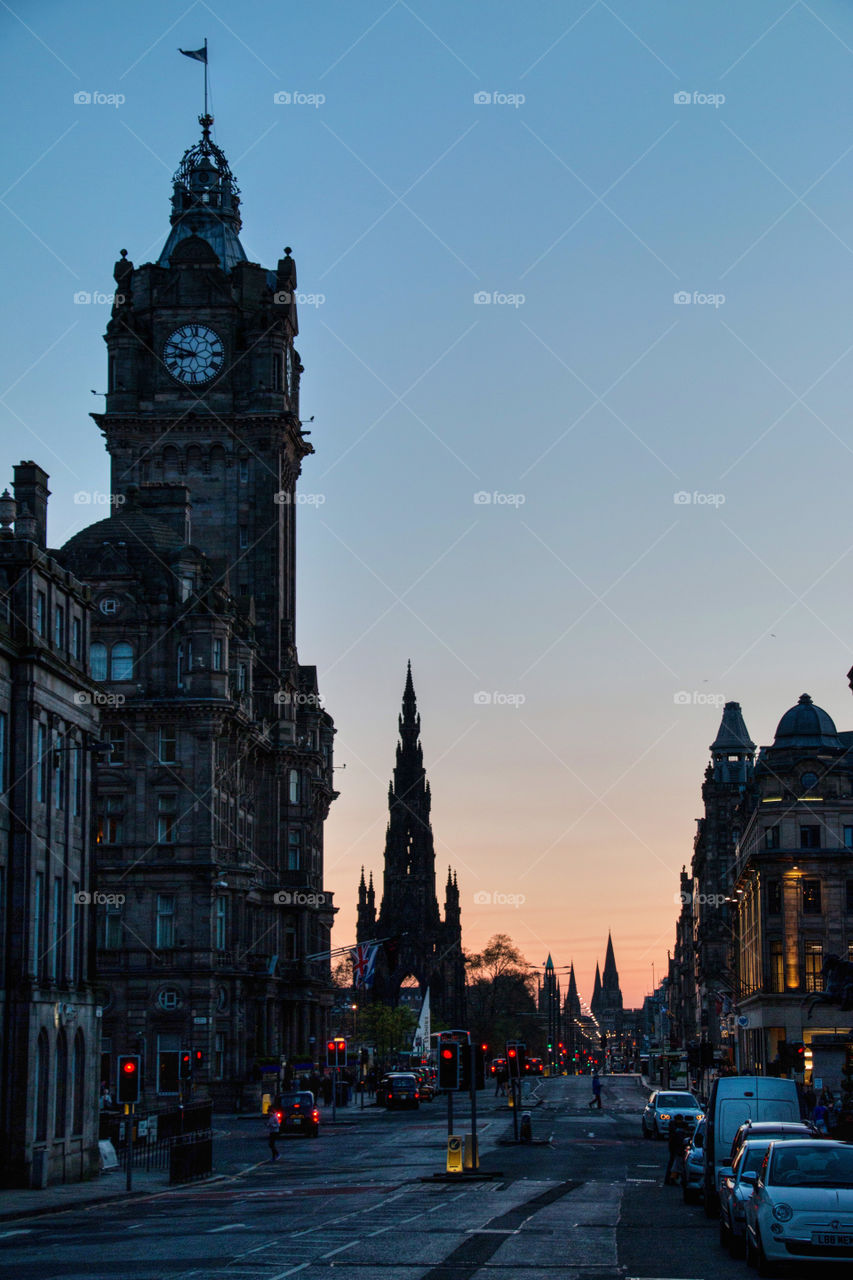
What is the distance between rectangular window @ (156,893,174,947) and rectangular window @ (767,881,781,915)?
37547mm

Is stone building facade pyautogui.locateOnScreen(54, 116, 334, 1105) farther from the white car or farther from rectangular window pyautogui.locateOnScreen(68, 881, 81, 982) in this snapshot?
the white car

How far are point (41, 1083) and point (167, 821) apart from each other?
39.1 metres

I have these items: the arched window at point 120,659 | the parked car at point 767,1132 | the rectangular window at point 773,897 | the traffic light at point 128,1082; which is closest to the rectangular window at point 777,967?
the rectangular window at point 773,897

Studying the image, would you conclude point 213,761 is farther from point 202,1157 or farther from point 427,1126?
point 202,1157

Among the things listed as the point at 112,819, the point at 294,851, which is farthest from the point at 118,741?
the point at 294,851

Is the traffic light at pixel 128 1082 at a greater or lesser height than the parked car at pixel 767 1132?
lesser

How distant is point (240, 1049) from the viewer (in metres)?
87.1

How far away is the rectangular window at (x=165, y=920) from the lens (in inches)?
3292

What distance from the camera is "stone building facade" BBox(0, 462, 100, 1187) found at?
4403 centimetres

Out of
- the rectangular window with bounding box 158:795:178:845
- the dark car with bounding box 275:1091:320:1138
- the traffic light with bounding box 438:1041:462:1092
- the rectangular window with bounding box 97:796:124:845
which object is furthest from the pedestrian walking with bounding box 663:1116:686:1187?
the rectangular window with bounding box 97:796:124:845

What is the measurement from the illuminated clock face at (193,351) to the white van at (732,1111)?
250 ft

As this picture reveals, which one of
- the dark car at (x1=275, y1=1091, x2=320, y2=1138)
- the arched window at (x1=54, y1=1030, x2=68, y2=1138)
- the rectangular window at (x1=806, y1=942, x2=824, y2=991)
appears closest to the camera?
the arched window at (x1=54, y1=1030, x2=68, y2=1138)

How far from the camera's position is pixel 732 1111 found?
33.2 m

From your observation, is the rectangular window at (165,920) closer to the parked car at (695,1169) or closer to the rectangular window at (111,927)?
the rectangular window at (111,927)
